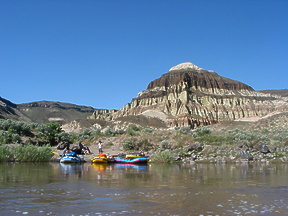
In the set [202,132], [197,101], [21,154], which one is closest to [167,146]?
[202,132]

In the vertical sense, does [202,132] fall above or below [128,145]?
above

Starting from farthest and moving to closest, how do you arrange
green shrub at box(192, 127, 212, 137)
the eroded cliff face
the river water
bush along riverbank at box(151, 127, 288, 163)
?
the eroded cliff face → green shrub at box(192, 127, 212, 137) → bush along riverbank at box(151, 127, 288, 163) → the river water

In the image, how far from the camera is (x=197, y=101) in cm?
15800

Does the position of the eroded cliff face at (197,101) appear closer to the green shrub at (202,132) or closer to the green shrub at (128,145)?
the green shrub at (202,132)

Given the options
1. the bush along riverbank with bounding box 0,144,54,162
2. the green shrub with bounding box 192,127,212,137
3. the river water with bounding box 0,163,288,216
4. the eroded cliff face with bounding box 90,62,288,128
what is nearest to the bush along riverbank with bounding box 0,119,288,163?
the bush along riverbank with bounding box 0,144,54,162

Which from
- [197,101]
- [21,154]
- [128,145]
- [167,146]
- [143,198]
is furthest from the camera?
[197,101]

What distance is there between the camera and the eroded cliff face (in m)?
142

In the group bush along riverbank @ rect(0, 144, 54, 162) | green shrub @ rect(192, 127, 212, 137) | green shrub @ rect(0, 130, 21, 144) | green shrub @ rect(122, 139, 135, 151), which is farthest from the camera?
green shrub @ rect(192, 127, 212, 137)

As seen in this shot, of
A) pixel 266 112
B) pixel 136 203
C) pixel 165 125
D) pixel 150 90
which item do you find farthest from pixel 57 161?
pixel 150 90

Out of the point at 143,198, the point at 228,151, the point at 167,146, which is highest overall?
the point at 167,146

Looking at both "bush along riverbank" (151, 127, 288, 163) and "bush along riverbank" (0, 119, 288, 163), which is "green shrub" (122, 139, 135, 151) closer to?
"bush along riverbank" (0, 119, 288, 163)

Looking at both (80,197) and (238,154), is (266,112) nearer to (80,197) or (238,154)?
(238,154)

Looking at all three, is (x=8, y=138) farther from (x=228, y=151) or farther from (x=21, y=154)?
(x=228, y=151)

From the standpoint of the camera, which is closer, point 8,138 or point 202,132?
point 8,138
